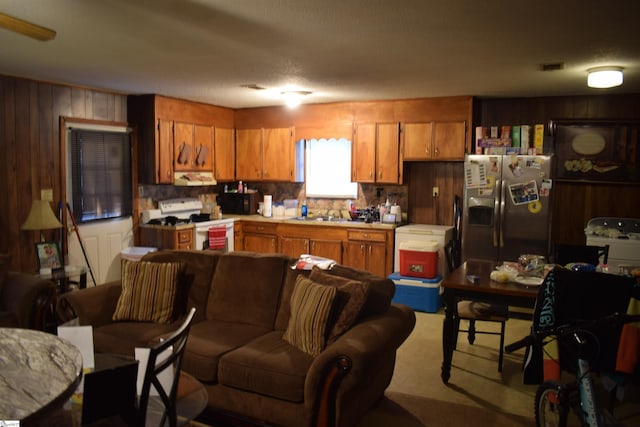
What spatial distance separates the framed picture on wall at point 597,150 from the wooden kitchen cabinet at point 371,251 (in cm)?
218

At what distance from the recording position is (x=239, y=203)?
7.38 meters

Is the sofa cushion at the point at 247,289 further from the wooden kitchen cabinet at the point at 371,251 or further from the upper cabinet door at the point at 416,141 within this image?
the upper cabinet door at the point at 416,141

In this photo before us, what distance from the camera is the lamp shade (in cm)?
469

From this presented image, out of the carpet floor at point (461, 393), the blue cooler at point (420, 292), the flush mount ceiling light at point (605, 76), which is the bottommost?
the carpet floor at point (461, 393)

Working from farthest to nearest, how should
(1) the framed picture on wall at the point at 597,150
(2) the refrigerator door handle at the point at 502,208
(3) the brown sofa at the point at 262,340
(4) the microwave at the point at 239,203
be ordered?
(4) the microwave at the point at 239,203, (1) the framed picture on wall at the point at 597,150, (2) the refrigerator door handle at the point at 502,208, (3) the brown sofa at the point at 262,340

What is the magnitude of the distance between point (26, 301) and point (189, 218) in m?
2.91

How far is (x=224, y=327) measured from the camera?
11.3 feet

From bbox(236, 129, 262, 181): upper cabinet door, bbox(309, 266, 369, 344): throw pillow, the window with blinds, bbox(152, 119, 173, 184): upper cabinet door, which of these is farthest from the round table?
bbox(236, 129, 262, 181): upper cabinet door

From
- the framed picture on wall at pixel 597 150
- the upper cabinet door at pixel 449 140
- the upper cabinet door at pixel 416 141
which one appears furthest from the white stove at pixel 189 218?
the framed picture on wall at pixel 597 150

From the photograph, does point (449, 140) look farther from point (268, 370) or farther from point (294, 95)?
point (268, 370)

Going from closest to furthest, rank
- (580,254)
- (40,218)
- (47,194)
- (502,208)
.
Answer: (580,254) → (40,218) → (47,194) → (502,208)

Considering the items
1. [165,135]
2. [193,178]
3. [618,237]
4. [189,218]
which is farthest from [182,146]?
[618,237]

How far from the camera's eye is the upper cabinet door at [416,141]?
6.11 metres

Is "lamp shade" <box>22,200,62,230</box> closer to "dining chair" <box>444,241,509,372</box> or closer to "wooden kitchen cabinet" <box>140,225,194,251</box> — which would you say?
"wooden kitchen cabinet" <box>140,225,194,251</box>
